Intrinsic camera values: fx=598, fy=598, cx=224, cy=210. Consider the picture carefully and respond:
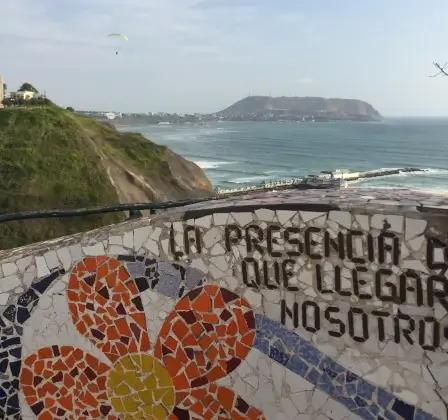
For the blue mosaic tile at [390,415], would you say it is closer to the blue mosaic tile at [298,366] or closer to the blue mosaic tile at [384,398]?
the blue mosaic tile at [384,398]

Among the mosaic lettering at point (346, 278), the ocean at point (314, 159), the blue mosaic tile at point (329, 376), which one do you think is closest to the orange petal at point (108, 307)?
the mosaic lettering at point (346, 278)

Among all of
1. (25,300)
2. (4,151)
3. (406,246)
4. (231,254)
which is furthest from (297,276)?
(4,151)

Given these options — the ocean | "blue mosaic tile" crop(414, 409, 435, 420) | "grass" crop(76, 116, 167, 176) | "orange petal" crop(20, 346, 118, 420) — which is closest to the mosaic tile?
"orange petal" crop(20, 346, 118, 420)

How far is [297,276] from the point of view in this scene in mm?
3609

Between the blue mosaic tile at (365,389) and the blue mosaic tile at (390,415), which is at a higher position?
the blue mosaic tile at (365,389)

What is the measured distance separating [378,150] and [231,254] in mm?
91484

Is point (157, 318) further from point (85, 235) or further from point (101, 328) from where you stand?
Result: point (85, 235)

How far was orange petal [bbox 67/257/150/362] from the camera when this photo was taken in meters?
3.92

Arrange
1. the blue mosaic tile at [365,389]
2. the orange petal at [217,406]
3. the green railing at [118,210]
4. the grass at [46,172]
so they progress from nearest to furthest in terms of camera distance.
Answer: the blue mosaic tile at [365,389] → the orange petal at [217,406] → the green railing at [118,210] → the grass at [46,172]

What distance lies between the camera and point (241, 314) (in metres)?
3.73

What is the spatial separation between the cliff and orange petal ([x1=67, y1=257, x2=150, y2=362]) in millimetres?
19030

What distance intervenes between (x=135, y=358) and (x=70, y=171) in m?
29.5

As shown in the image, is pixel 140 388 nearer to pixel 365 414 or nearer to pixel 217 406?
pixel 217 406

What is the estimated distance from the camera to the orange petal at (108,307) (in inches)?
154
